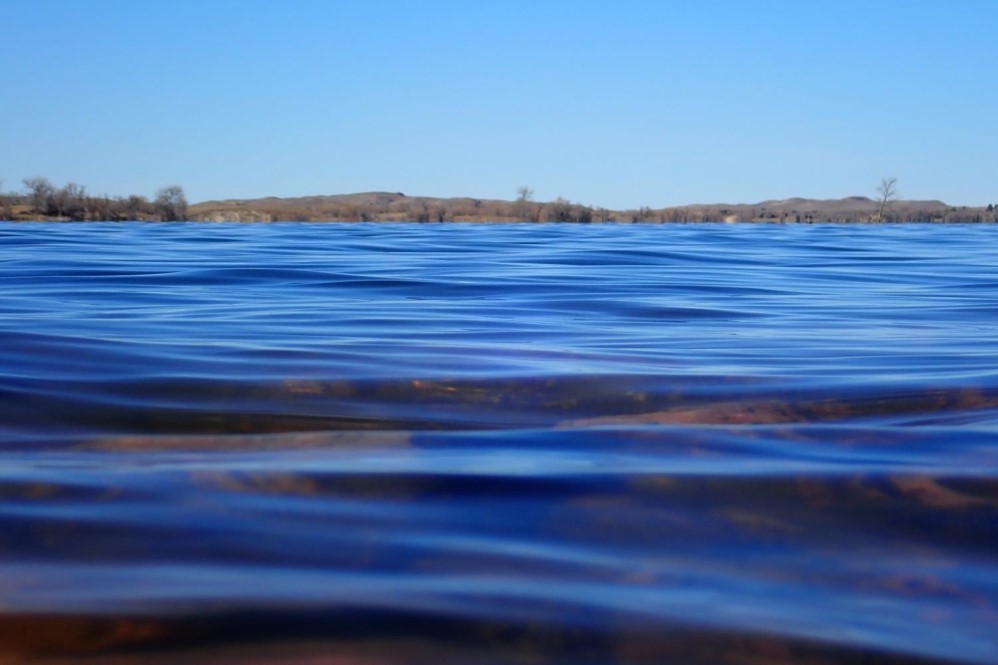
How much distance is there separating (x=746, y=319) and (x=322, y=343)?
2663 millimetres

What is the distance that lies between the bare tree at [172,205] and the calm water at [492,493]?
3790 centimetres

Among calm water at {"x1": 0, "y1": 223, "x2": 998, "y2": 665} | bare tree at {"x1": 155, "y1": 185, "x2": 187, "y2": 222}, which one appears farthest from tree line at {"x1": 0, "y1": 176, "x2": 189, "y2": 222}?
calm water at {"x1": 0, "y1": 223, "x2": 998, "y2": 665}

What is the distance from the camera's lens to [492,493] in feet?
7.54

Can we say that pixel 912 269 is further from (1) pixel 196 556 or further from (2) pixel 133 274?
(1) pixel 196 556

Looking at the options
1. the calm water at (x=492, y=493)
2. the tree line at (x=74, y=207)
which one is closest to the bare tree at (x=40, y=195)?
the tree line at (x=74, y=207)

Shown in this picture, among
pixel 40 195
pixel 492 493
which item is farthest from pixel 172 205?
pixel 492 493

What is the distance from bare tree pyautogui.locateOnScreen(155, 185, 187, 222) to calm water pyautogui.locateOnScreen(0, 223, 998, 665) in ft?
124

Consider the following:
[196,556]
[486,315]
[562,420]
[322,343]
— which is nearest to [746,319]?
[486,315]

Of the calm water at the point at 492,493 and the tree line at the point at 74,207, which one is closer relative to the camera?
the calm water at the point at 492,493

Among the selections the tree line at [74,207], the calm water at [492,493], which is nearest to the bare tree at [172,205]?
the tree line at [74,207]

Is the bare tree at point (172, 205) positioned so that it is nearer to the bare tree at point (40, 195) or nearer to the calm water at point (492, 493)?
the bare tree at point (40, 195)

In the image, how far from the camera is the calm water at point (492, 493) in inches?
62.2

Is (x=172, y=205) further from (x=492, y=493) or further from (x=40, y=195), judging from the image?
(x=492, y=493)

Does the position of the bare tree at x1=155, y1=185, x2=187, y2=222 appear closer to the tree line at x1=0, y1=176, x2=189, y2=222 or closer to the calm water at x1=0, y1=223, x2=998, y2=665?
the tree line at x1=0, y1=176, x2=189, y2=222
